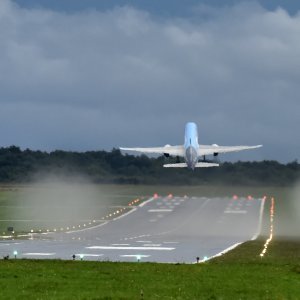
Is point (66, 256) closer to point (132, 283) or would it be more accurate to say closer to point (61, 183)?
point (132, 283)

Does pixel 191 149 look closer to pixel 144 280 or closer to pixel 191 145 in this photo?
pixel 191 145

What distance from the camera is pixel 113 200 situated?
6678 inches

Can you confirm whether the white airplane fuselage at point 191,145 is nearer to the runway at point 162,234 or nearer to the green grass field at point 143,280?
the runway at point 162,234

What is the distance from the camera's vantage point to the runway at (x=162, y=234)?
71.2 m

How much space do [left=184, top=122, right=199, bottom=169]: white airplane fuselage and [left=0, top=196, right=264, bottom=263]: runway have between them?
938 cm

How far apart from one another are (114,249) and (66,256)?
11.0 meters

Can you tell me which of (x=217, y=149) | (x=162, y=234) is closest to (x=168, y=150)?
(x=217, y=149)

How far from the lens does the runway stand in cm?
7125

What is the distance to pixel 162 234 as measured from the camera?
341 ft

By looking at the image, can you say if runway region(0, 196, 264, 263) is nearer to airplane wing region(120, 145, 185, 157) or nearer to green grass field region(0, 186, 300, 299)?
airplane wing region(120, 145, 185, 157)

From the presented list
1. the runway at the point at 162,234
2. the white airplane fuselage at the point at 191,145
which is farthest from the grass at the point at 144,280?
the white airplane fuselage at the point at 191,145

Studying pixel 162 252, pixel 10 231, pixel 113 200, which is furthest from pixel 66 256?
pixel 113 200

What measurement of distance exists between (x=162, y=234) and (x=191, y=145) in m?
33.1

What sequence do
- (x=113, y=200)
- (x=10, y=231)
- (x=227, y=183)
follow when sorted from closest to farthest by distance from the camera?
(x=10, y=231) < (x=113, y=200) < (x=227, y=183)
